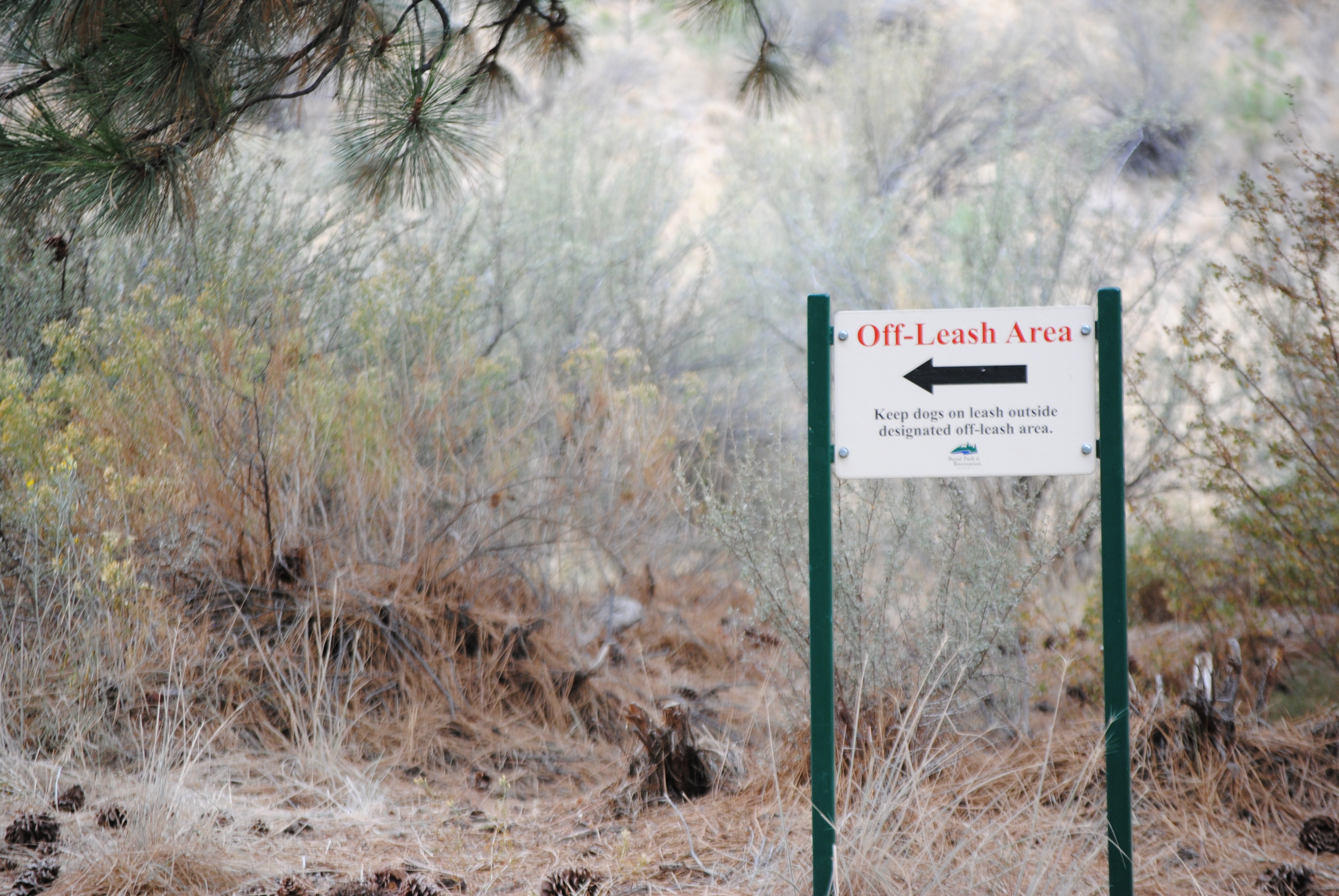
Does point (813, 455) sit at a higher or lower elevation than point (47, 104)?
lower

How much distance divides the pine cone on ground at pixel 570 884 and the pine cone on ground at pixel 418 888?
0.27 metres

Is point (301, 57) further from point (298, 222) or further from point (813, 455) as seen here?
point (298, 222)

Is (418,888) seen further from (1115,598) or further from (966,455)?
(1115,598)

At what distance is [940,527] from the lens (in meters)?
5.22

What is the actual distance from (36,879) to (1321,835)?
11.5 feet

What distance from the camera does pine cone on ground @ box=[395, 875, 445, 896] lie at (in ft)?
8.90

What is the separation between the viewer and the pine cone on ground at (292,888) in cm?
267

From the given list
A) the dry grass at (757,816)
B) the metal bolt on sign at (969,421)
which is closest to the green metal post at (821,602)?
the metal bolt on sign at (969,421)

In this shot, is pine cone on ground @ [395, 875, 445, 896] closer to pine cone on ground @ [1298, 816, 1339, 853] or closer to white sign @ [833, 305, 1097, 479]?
white sign @ [833, 305, 1097, 479]

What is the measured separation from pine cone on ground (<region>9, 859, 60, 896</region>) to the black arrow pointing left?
8.26 ft

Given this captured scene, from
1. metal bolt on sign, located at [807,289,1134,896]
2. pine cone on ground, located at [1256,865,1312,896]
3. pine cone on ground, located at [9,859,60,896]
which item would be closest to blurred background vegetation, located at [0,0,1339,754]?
metal bolt on sign, located at [807,289,1134,896]

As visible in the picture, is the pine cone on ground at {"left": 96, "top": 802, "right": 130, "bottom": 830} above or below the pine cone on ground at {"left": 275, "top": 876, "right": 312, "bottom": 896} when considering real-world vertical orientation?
above

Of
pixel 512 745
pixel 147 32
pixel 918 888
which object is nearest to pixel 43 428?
pixel 147 32

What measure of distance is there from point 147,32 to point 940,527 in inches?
153
